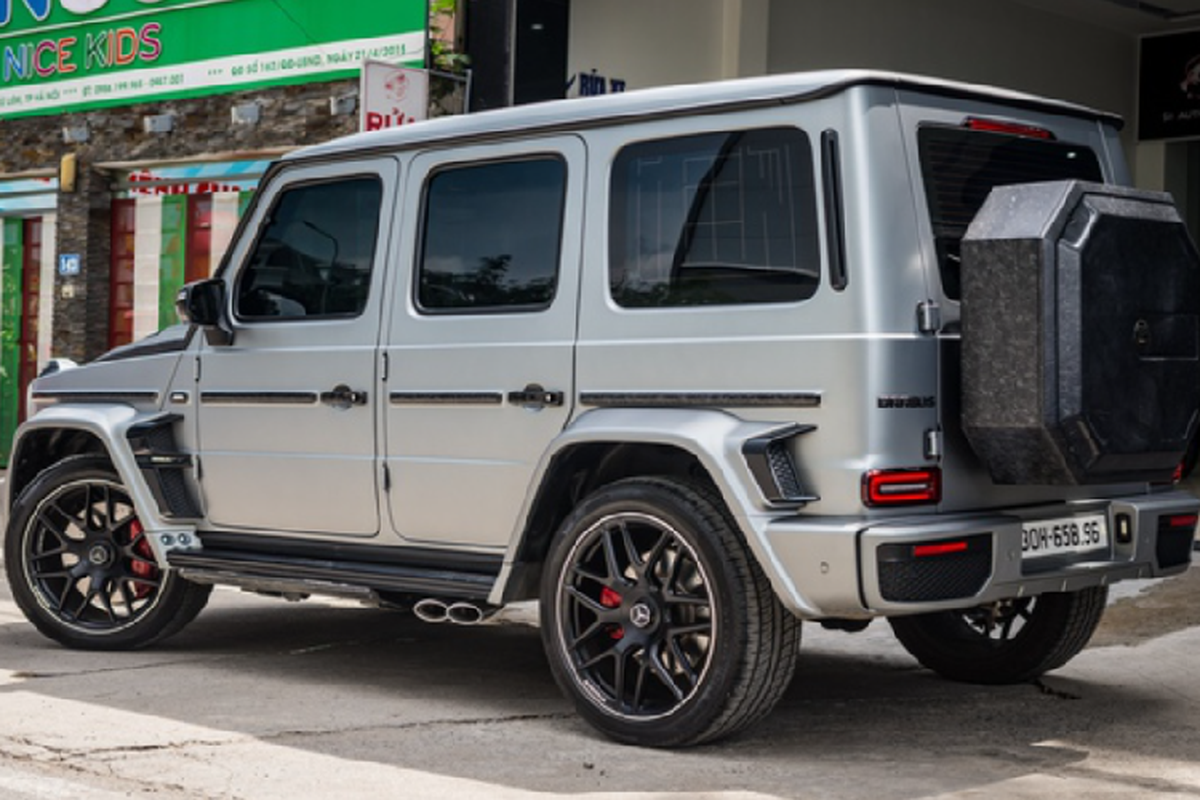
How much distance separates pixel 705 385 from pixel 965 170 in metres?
1.04

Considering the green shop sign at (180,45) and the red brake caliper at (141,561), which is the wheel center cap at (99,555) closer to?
the red brake caliper at (141,561)

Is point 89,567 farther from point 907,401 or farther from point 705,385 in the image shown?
point 907,401

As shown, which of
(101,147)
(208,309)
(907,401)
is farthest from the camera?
(101,147)

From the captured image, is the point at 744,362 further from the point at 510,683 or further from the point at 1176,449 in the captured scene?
the point at 510,683

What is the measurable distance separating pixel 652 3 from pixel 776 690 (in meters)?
9.59

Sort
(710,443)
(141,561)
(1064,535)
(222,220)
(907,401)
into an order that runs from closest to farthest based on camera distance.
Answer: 1. (907,401)
2. (710,443)
3. (1064,535)
4. (141,561)
5. (222,220)

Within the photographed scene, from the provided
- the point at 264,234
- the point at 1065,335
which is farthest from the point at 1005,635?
the point at 264,234

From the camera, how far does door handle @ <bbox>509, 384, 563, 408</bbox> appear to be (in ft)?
21.0

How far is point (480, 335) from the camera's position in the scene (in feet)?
21.9

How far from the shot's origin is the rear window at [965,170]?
5879 mm

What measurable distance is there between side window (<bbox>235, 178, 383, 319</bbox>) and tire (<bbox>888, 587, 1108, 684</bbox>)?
240cm

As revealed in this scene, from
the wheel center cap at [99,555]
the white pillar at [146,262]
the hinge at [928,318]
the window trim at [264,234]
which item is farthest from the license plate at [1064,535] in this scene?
the white pillar at [146,262]

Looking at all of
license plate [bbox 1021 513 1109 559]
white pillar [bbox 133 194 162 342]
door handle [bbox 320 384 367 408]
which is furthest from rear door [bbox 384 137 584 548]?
white pillar [bbox 133 194 162 342]

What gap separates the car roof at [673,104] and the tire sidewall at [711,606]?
1.20 meters
